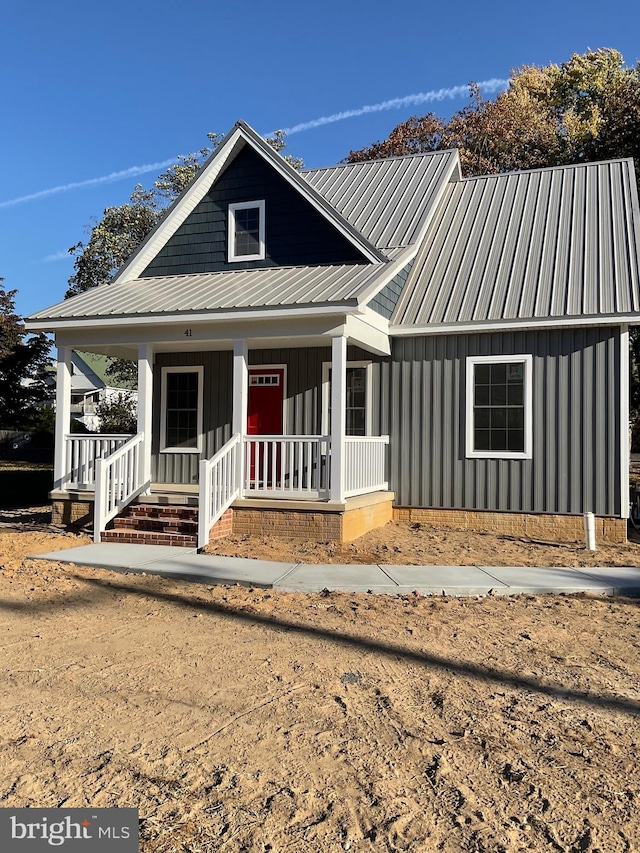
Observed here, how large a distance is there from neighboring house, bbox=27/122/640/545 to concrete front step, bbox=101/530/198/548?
1.02ft

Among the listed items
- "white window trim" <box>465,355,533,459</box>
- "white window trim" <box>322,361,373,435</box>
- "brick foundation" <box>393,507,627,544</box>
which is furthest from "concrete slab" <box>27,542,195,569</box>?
"white window trim" <box>465,355,533,459</box>

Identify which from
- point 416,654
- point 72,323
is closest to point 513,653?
point 416,654

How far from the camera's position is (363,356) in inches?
513

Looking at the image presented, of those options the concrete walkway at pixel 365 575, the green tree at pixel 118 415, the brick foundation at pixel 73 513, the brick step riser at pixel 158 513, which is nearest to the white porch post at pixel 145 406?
the brick step riser at pixel 158 513

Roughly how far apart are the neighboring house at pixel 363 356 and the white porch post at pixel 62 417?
41mm

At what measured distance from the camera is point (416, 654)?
5367 millimetres

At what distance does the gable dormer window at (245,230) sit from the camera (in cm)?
1341

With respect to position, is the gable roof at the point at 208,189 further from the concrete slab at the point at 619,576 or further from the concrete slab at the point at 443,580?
the concrete slab at the point at 619,576

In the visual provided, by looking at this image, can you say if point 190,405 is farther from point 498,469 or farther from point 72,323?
point 498,469

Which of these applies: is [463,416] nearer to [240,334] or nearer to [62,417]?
[240,334]

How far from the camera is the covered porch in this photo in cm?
1052

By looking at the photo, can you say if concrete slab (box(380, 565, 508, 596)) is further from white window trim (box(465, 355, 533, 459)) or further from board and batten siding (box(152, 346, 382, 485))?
board and batten siding (box(152, 346, 382, 485))

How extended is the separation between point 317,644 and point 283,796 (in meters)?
2.36

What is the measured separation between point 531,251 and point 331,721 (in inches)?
450
